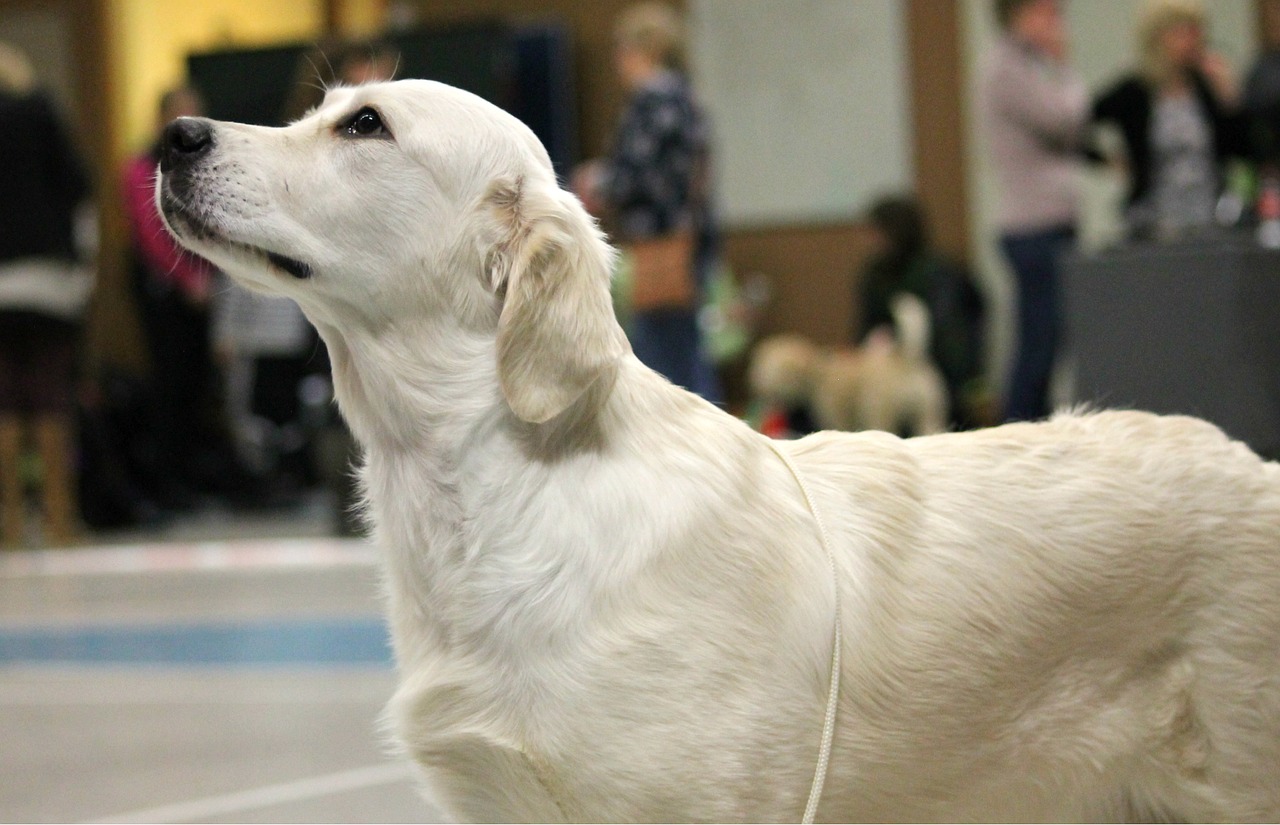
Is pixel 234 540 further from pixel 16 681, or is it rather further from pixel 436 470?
pixel 436 470

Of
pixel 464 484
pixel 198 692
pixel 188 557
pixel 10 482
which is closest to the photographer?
pixel 464 484

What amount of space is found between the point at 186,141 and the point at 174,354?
1009 centimetres

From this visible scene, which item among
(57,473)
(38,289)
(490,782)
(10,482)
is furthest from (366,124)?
(10,482)

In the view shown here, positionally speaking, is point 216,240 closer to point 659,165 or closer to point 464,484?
point 464,484

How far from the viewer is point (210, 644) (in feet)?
20.2

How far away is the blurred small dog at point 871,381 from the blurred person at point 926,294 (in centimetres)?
9

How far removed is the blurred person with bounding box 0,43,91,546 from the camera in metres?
9.38

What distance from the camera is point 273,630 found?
21.0ft

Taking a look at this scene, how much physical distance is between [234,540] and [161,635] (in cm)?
397

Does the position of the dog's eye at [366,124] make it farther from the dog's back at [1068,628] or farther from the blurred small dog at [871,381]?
the blurred small dog at [871,381]

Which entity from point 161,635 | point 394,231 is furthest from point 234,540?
point 394,231

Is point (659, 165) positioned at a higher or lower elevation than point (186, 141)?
lower

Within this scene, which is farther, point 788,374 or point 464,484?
point 788,374

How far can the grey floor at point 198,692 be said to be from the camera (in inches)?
149
